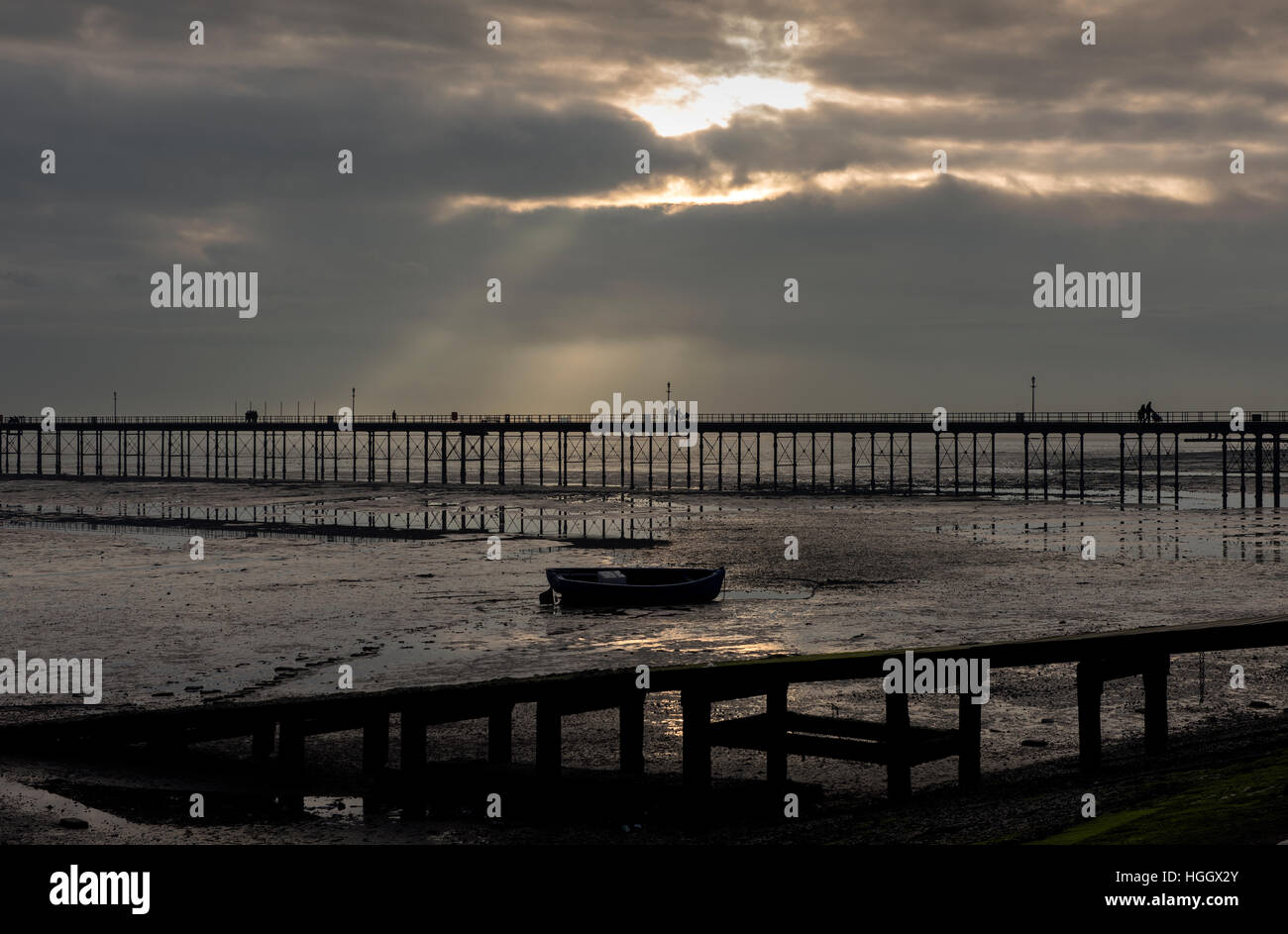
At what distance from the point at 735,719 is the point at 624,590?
1783 cm

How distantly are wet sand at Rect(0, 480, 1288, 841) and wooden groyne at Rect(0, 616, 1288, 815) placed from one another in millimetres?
530

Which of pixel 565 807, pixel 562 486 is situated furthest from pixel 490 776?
pixel 562 486

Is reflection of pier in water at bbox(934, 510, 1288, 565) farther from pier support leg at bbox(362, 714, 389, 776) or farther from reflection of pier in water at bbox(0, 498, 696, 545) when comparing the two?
pier support leg at bbox(362, 714, 389, 776)

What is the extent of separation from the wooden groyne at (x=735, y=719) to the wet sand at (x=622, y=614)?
20.9 inches

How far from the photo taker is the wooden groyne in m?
10.9

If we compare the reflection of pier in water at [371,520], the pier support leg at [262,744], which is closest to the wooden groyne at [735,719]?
the pier support leg at [262,744]

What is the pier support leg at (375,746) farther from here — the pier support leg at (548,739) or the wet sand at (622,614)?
the pier support leg at (548,739)

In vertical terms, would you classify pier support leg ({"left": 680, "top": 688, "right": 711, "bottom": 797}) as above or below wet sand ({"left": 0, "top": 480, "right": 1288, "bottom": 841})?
above

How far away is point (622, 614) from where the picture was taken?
28.1 meters

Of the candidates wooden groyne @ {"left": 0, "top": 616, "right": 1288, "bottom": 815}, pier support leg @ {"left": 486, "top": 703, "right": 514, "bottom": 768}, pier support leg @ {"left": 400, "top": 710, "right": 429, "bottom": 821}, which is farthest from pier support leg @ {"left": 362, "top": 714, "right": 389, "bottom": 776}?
pier support leg @ {"left": 486, "top": 703, "right": 514, "bottom": 768}

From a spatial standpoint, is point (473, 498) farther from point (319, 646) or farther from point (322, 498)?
point (319, 646)

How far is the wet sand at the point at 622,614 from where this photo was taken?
14406 mm

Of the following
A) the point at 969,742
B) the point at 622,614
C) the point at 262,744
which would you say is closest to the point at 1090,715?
the point at 969,742
